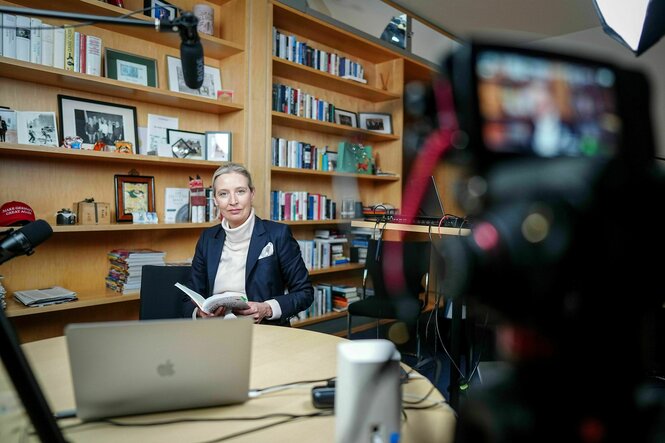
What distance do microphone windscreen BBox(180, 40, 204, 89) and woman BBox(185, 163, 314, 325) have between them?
1004mm

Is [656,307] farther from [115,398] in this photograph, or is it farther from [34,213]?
[34,213]

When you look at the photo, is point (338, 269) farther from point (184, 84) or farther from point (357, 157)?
point (184, 84)

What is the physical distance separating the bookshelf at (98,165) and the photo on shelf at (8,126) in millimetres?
75

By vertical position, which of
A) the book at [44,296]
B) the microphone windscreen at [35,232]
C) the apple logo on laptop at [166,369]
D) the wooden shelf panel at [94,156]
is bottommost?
the book at [44,296]

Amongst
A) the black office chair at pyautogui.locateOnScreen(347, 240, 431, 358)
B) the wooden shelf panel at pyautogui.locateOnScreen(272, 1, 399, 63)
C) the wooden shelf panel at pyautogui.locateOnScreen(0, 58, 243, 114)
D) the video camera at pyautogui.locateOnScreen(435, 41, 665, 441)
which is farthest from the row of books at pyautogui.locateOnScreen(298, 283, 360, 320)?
the video camera at pyautogui.locateOnScreen(435, 41, 665, 441)

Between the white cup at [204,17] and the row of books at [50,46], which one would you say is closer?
the row of books at [50,46]

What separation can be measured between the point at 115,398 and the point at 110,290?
1976 millimetres

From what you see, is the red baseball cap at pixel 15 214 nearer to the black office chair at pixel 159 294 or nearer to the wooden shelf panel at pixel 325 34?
the black office chair at pixel 159 294

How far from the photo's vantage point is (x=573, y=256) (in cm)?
39

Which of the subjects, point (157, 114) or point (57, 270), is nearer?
point (57, 270)

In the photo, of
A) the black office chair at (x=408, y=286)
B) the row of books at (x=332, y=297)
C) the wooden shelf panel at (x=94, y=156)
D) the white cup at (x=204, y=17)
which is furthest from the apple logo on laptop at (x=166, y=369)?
the row of books at (x=332, y=297)

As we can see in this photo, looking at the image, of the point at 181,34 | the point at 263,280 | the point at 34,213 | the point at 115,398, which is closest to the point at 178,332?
the point at 115,398

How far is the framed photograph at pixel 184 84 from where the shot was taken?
283 centimetres

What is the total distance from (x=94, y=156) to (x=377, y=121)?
8.59 feet
